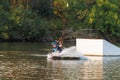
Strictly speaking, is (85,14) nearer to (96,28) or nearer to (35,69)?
(96,28)

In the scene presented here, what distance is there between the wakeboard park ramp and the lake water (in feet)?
7.68

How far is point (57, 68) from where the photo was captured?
39.5 meters

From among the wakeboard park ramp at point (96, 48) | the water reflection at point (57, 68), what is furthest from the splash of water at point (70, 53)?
the wakeboard park ramp at point (96, 48)

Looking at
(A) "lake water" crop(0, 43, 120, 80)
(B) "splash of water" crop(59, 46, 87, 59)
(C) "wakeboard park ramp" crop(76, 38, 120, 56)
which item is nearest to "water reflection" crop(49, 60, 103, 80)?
(A) "lake water" crop(0, 43, 120, 80)

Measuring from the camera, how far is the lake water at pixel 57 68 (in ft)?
111

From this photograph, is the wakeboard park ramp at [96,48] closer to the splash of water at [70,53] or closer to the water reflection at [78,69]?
the splash of water at [70,53]

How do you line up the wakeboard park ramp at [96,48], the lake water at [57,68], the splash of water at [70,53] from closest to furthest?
the lake water at [57,68], the splash of water at [70,53], the wakeboard park ramp at [96,48]

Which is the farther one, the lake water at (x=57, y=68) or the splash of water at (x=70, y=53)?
the splash of water at (x=70, y=53)

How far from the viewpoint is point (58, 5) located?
298 ft

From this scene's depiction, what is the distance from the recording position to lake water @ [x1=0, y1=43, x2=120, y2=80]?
1334 inches

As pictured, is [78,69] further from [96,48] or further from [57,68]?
[96,48]

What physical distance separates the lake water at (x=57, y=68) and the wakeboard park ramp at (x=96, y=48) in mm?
2339

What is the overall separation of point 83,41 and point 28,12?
112ft

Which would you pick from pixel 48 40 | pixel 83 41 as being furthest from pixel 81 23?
pixel 83 41
